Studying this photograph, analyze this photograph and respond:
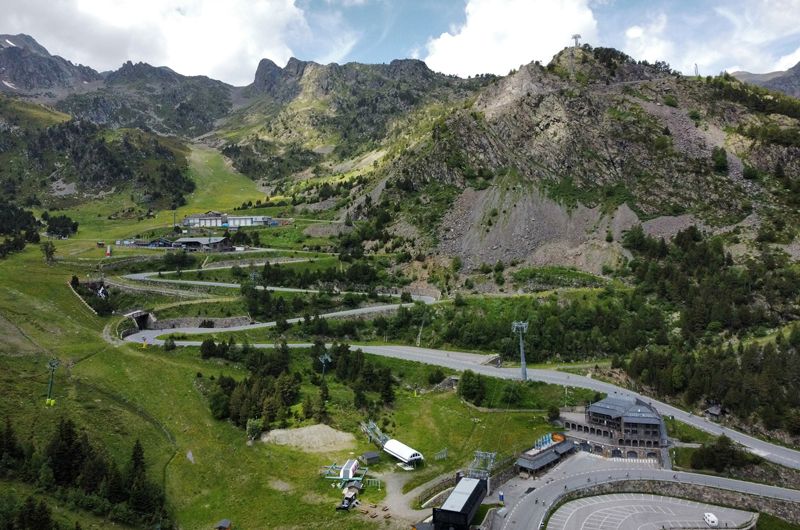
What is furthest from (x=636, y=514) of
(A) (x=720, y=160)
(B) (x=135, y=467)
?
(A) (x=720, y=160)

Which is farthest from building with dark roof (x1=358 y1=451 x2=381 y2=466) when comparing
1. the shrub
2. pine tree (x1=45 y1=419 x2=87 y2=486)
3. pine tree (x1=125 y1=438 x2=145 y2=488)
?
the shrub

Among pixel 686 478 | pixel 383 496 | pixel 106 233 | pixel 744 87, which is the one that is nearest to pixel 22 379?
pixel 383 496

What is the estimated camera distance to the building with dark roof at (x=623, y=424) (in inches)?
2430

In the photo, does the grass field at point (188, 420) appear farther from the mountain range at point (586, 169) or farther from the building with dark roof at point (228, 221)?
the building with dark roof at point (228, 221)

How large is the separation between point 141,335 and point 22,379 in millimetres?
31135

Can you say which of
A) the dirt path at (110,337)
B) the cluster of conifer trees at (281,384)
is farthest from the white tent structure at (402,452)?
the dirt path at (110,337)

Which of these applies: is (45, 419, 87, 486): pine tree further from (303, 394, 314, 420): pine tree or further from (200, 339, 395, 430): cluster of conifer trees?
(303, 394, 314, 420): pine tree

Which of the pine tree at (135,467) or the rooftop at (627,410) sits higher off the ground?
the pine tree at (135,467)

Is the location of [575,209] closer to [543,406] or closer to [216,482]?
[543,406]

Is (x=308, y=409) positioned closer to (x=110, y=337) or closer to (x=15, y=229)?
(x=110, y=337)

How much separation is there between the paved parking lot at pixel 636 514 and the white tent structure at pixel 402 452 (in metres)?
13.4

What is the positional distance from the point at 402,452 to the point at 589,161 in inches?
4151

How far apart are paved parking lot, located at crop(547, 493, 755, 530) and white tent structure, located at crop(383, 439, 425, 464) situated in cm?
1336

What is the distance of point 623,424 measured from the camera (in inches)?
2450
